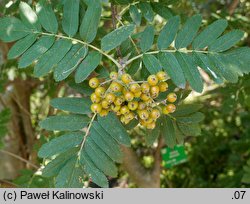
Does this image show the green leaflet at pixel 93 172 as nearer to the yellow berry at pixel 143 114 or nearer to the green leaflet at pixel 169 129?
the yellow berry at pixel 143 114

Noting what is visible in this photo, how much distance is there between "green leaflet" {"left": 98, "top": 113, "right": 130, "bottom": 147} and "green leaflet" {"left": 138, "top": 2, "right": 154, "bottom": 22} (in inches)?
17.0

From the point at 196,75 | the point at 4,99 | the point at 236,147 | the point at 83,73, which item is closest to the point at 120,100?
the point at 83,73

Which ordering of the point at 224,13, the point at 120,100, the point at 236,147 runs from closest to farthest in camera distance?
the point at 120,100 < the point at 224,13 < the point at 236,147

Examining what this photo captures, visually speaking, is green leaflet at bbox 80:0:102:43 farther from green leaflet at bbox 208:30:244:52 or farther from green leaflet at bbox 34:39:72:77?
green leaflet at bbox 208:30:244:52

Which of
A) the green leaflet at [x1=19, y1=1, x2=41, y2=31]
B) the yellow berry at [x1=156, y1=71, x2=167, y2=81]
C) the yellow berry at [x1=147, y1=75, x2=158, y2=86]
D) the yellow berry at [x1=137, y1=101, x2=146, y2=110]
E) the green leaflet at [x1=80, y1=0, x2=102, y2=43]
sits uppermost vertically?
the green leaflet at [x1=19, y1=1, x2=41, y2=31]

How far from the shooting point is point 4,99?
3.14 meters

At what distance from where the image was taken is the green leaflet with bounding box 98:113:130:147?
4.91 ft

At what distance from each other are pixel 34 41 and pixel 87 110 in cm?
32

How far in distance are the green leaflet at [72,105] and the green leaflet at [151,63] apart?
273 mm

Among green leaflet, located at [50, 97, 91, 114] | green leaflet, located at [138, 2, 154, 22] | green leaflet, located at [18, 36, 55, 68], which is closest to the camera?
green leaflet, located at [18, 36, 55, 68]

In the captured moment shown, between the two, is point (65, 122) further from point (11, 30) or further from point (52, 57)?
point (11, 30)

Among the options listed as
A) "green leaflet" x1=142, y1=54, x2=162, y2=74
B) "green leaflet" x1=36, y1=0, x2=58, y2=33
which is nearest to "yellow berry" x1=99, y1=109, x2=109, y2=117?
"green leaflet" x1=142, y1=54, x2=162, y2=74

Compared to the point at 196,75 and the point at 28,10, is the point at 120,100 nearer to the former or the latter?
the point at 196,75

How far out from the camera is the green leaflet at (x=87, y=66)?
1.38 metres
